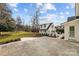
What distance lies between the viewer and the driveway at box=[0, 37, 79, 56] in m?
2.87

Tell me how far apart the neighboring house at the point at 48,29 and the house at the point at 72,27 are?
0.56 feet

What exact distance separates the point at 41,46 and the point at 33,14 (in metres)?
0.46

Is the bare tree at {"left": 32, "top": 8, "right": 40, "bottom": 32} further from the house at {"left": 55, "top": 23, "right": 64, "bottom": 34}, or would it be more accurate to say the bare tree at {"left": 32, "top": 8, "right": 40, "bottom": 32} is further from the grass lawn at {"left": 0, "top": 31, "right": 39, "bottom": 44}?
the house at {"left": 55, "top": 23, "right": 64, "bottom": 34}

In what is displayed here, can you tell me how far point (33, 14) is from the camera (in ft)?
9.53

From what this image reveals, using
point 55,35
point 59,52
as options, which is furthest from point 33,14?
point 59,52

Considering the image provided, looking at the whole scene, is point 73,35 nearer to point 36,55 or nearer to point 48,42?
point 48,42

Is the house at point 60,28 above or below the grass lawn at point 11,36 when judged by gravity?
above

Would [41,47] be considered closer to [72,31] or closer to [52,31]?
[52,31]

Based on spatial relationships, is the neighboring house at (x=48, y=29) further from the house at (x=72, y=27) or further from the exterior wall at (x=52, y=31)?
the house at (x=72, y=27)

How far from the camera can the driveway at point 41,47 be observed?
287 cm

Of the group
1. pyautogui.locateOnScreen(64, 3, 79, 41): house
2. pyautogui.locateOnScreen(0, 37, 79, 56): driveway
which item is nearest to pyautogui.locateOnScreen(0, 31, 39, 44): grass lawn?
pyautogui.locateOnScreen(0, 37, 79, 56): driveway

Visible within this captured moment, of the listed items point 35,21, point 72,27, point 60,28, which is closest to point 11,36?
point 35,21

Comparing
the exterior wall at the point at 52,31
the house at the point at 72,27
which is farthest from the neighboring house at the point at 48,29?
the house at the point at 72,27

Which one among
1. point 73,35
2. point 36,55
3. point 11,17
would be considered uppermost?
point 11,17
